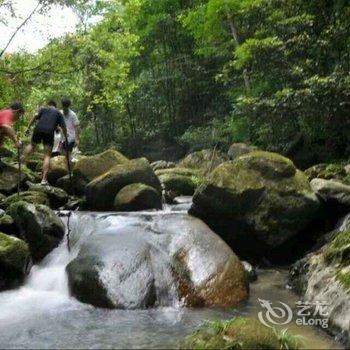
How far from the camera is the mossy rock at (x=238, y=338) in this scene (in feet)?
13.9

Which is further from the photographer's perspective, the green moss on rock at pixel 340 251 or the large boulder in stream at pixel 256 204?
the large boulder in stream at pixel 256 204

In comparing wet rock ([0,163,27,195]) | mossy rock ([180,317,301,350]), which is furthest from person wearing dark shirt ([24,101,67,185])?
mossy rock ([180,317,301,350])

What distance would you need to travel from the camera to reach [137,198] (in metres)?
10.4

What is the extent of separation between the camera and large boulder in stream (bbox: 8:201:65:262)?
8.15 m

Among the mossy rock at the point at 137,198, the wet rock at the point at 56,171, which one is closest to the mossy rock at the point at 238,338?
the mossy rock at the point at 137,198

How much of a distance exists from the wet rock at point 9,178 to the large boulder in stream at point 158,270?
12.6ft

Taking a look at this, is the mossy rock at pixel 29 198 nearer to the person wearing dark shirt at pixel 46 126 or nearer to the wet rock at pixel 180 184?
the person wearing dark shirt at pixel 46 126

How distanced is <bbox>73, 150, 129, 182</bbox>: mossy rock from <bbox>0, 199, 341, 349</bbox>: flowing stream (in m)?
4.13

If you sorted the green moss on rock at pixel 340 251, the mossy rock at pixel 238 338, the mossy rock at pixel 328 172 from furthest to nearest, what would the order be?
1. the mossy rock at pixel 328 172
2. the green moss on rock at pixel 340 251
3. the mossy rock at pixel 238 338

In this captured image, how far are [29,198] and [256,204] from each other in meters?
4.64

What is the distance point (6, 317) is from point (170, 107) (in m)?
22.0

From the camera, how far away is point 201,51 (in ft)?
68.0

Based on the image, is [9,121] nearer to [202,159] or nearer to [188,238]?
[188,238]

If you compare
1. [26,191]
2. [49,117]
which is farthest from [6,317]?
[49,117]
